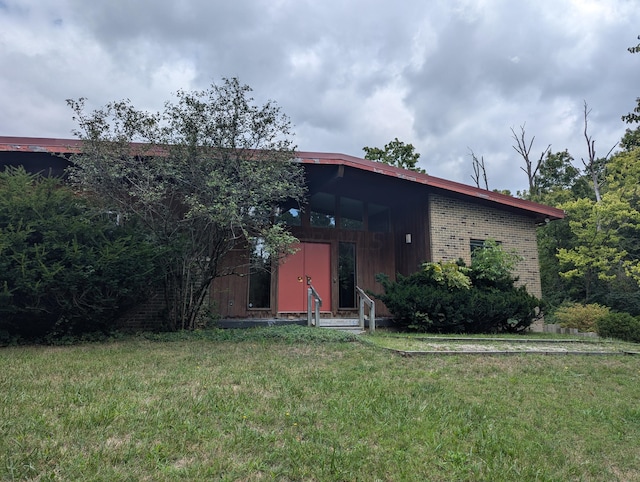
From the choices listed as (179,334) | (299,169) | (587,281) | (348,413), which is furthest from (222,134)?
(587,281)

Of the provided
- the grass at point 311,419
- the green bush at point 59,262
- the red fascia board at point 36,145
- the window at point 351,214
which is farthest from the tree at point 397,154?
the grass at point 311,419

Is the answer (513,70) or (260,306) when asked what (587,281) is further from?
(260,306)

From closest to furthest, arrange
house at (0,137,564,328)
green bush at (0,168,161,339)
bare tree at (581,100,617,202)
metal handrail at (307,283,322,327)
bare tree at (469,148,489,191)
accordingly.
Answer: green bush at (0,168,161,339) < metal handrail at (307,283,322,327) < house at (0,137,564,328) < bare tree at (581,100,617,202) < bare tree at (469,148,489,191)

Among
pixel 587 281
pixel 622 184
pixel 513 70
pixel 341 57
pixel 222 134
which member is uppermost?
pixel 513 70

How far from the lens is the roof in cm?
878

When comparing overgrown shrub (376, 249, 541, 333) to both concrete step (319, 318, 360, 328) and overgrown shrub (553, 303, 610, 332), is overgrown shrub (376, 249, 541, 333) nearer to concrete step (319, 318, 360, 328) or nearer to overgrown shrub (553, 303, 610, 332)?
concrete step (319, 318, 360, 328)

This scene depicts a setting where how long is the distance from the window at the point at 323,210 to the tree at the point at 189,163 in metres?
3.60

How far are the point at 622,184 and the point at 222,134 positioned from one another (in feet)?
71.7

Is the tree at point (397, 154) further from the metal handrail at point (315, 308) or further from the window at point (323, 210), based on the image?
the metal handrail at point (315, 308)

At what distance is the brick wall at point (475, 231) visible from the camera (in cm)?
1134

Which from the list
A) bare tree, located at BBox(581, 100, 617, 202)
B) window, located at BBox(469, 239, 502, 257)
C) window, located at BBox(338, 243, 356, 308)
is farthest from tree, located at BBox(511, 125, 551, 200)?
window, located at BBox(338, 243, 356, 308)

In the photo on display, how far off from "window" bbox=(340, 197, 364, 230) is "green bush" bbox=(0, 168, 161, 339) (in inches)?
245

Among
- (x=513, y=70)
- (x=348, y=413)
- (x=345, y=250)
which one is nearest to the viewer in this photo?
(x=348, y=413)

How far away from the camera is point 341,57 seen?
15930mm
